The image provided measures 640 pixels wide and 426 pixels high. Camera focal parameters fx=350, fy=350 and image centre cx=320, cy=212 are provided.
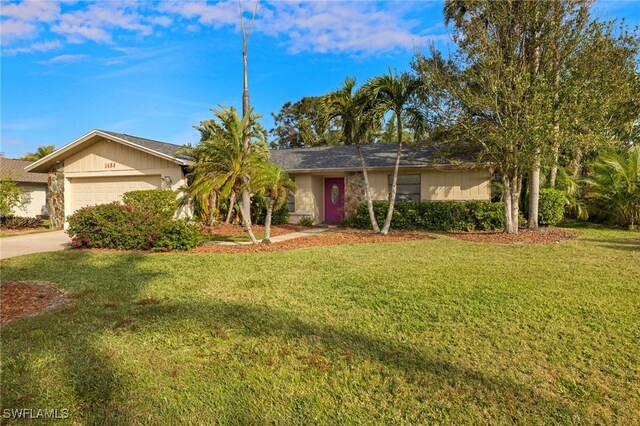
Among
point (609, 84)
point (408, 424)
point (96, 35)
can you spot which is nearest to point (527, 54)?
point (609, 84)

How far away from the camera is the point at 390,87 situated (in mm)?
10461

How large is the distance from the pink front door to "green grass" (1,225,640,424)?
32.4ft

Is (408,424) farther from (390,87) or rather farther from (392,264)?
(390,87)

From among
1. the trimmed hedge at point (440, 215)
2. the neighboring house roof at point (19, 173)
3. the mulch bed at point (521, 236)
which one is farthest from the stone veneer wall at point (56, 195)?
the mulch bed at point (521, 236)

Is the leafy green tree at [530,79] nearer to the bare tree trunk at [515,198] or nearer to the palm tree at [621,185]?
the bare tree trunk at [515,198]

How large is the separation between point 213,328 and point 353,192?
1185 cm

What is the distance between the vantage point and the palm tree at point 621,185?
1195 centimetres

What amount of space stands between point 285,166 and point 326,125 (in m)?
5.33

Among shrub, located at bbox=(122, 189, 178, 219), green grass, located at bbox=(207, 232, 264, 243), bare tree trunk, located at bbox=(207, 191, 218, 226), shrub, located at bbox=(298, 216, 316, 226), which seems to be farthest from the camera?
shrub, located at bbox=(298, 216, 316, 226)

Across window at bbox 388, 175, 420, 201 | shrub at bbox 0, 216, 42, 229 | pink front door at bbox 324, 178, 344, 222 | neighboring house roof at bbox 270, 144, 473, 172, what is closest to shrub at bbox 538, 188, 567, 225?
neighboring house roof at bbox 270, 144, 473, 172

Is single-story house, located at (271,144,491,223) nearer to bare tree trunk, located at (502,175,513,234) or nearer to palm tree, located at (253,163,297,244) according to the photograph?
bare tree trunk, located at (502,175,513,234)

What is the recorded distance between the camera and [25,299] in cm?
506

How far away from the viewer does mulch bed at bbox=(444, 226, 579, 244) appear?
9.69 m

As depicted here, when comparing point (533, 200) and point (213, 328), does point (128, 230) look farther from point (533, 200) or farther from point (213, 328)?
point (533, 200)
